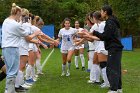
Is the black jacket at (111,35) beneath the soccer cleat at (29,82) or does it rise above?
above

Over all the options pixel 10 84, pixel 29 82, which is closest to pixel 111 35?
pixel 10 84

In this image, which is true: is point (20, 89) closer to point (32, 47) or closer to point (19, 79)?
point (19, 79)

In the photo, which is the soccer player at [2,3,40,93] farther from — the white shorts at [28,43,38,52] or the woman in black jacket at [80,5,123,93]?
the white shorts at [28,43,38,52]

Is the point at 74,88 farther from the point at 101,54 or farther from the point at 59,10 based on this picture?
the point at 59,10

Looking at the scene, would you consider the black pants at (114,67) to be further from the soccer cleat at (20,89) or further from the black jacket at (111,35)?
the soccer cleat at (20,89)

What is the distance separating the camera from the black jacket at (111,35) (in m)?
10.4

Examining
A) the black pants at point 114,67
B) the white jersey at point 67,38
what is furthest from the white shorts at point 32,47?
the black pants at point 114,67

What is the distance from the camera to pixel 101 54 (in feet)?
39.9

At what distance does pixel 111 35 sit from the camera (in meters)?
10.5

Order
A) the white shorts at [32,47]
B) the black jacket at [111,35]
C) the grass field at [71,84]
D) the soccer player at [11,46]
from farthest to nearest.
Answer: the white shorts at [32,47], the grass field at [71,84], the black jacket at [111,35], the soccer player at [11,46]

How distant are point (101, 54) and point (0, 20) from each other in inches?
1384

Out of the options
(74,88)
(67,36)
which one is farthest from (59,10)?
(74,88)

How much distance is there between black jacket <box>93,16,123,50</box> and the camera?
10437mm

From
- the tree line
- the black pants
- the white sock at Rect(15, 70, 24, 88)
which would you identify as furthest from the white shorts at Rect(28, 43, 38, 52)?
the tree line
